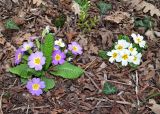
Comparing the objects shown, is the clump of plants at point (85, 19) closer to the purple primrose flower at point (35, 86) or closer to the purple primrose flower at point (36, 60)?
the purple primrose flower at point (36, 60)

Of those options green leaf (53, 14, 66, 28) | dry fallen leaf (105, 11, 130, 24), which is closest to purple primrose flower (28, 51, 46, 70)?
green leaf (53, 14, 66, 28)

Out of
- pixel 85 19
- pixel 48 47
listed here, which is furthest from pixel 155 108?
pixel 85 19

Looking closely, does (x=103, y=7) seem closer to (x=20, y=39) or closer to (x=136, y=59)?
(x=136, y=59)

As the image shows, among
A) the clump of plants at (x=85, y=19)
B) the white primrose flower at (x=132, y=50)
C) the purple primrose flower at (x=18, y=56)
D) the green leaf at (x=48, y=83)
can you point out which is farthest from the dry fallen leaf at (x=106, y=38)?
the purple primrose flower at (x=18, y=56)

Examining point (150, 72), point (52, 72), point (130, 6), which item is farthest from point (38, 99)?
point (130, 6)

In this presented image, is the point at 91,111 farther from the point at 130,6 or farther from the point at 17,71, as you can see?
the point at 130,6

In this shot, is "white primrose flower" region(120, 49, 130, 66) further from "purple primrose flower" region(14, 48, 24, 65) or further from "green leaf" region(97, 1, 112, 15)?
"purple primrose flower" region(14, 48, 24, 65)
